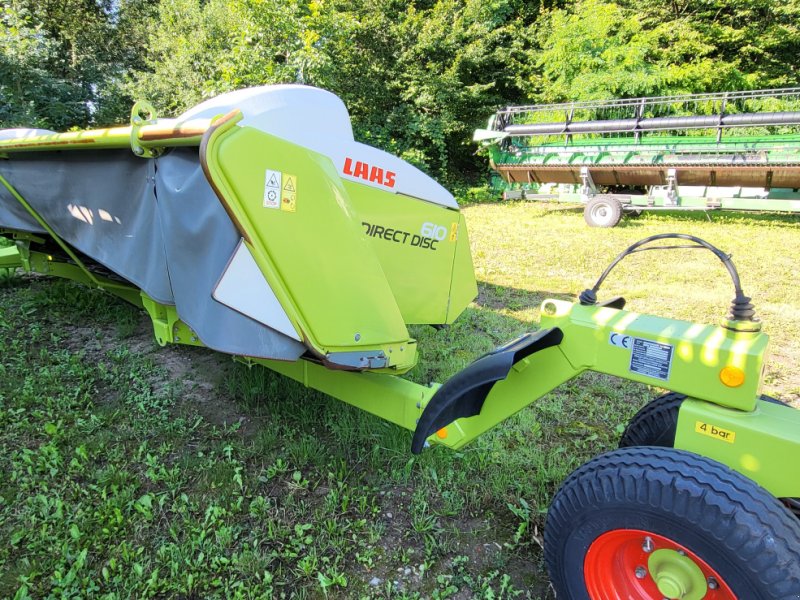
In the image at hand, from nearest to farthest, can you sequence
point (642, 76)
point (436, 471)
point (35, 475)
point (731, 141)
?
point (35, 475) < point (436, 471) < point (731, 141) < point (642, 76)

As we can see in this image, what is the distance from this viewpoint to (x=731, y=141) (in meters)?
9.47

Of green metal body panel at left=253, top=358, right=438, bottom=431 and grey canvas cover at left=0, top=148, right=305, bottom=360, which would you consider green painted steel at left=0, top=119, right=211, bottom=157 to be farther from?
green metal body panel at left=253, top=358, right=438, bottom=431

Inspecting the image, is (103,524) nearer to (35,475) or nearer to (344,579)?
(35,475)

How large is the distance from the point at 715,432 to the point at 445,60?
15966 mm

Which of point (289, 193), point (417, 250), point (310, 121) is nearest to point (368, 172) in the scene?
point (310, 121)

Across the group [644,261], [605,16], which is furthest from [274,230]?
[605,16]

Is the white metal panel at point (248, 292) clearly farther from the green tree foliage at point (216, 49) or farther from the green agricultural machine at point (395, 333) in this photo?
the green tree foliage at point (216, 49)

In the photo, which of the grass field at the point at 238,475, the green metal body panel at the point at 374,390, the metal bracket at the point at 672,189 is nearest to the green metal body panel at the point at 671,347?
the green metal body panel at the point at 374,390

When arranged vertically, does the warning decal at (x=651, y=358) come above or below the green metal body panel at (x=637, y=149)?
below

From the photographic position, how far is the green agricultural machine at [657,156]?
9.16 m

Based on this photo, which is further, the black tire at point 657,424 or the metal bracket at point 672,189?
the metal bracket at point 672,189

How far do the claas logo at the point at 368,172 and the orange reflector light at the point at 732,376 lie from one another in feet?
5.76

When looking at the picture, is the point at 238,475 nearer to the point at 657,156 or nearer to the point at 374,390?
the point at 374,390

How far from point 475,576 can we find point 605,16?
15892mm
